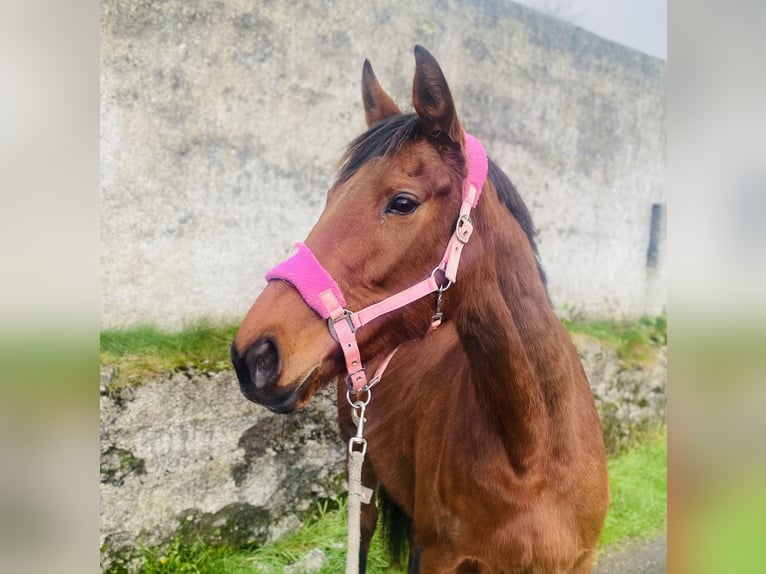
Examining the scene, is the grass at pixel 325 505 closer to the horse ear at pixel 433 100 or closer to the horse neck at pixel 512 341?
the horse neck at pixel 512 341

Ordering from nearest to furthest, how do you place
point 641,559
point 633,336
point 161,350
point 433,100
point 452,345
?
point 433,100 < point 161,350 < point 452,345 < point 641,559 < point 633,336

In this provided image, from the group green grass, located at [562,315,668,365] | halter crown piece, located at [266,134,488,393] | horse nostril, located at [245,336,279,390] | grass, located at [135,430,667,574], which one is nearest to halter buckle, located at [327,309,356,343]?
halter crown piece, located at [266,134,488,393]

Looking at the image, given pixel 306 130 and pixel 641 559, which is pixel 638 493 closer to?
pixel 641 559

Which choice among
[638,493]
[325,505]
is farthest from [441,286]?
[638,493]

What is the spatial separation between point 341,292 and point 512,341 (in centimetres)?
46

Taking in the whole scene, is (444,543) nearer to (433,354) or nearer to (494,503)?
(494,503)

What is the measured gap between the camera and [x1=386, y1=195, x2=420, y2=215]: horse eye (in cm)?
132

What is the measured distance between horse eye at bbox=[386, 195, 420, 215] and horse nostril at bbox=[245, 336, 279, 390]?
0.41 meters

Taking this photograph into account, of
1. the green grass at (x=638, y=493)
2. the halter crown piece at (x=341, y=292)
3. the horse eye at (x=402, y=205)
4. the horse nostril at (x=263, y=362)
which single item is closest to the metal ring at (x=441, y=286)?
the halter crown piece at (x=341, y=292)

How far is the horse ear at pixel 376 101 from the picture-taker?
1.64 metres

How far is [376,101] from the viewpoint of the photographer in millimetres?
1647

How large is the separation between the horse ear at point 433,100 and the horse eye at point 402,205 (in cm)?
17

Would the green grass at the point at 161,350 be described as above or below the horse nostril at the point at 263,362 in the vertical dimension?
below
